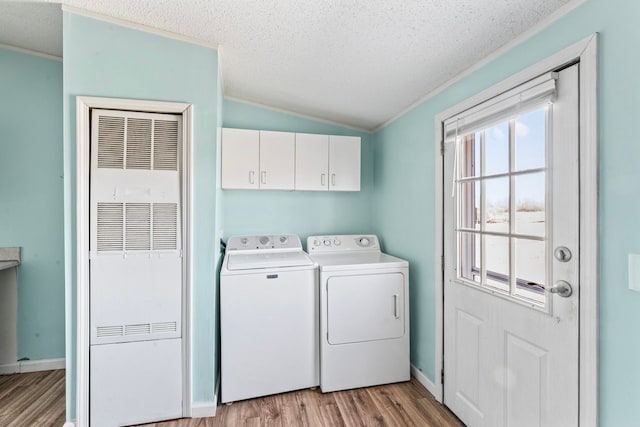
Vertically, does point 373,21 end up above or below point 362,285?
above

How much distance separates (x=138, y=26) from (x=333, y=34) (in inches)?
48.7

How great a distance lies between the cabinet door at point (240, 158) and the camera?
2.50m

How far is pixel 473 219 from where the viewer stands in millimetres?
1767

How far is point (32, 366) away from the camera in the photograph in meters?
2.40

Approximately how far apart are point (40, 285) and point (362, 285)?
105 inches

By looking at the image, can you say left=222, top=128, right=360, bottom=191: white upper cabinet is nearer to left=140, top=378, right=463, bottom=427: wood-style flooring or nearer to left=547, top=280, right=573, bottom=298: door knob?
left=140, top=378, right=463, bottom=427: wood-style flooring

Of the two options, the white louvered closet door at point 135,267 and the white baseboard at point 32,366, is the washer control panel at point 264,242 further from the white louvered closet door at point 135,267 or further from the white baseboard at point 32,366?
the white baseboard at point 32,366

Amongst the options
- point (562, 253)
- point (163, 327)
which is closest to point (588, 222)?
point (562, 253)

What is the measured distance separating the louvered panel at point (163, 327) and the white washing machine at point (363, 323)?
1.01 m

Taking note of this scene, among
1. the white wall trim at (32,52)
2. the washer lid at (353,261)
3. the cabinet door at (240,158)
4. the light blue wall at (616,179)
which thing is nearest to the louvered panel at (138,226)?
the cabinet door at (240,158)

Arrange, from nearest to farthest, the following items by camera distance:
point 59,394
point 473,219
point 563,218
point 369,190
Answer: point 563,218
point 473,219
point 59,394
point 369,190

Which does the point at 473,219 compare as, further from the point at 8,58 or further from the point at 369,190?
the point at 8,58

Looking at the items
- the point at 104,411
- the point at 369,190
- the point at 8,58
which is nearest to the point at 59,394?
the point at 104,411

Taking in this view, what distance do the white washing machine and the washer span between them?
0.11m
